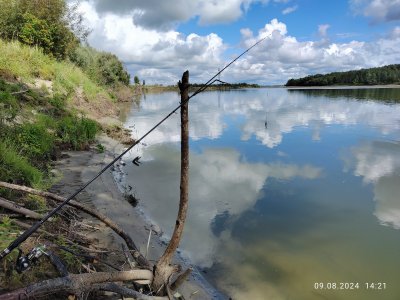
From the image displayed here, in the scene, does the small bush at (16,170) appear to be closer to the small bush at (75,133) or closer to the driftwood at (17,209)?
the driftwood at (17,209)

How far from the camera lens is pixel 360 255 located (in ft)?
26.1

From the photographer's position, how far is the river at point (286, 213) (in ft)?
23.0

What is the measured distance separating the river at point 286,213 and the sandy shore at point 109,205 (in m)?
0.53

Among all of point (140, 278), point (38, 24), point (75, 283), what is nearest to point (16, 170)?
point (140, 278)

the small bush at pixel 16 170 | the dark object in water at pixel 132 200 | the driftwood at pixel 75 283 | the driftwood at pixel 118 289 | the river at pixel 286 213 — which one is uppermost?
the small bush at pixel 16 170

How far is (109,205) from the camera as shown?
9.18 metres

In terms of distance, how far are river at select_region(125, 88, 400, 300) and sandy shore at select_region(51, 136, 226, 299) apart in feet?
1.74

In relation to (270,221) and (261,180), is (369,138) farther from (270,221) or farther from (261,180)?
(270,221)

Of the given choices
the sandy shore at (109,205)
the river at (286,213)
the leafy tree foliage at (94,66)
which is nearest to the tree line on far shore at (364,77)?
the leafy tree foliage at (94,66)

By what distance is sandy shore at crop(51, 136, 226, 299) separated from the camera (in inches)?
259

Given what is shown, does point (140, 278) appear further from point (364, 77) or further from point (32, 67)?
point (364, 77)

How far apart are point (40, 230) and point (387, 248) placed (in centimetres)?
774

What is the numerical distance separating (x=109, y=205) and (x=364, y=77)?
179498 mm

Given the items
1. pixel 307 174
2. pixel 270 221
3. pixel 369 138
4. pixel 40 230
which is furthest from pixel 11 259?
pixel 369 138
